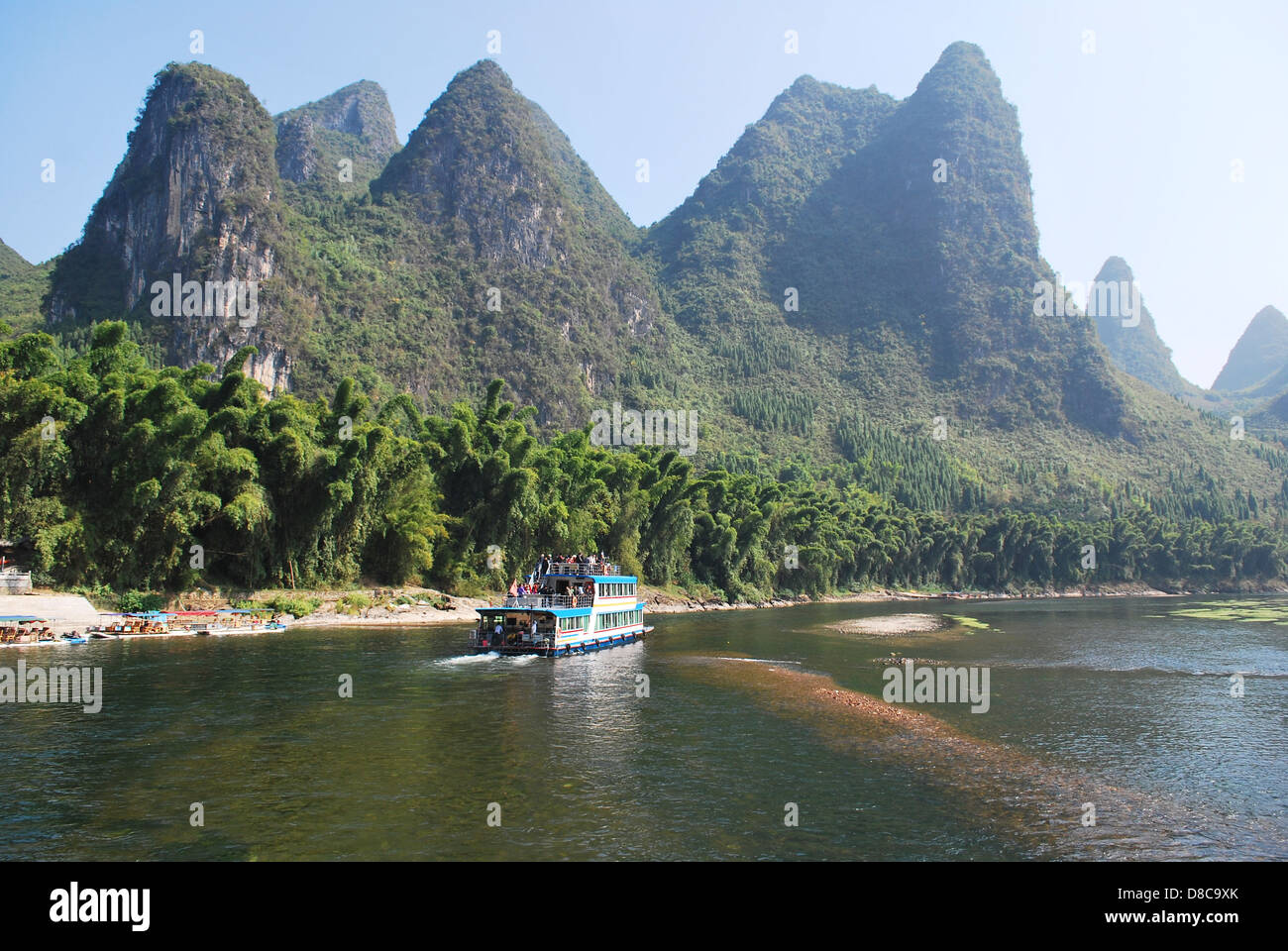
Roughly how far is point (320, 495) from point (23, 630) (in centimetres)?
2002

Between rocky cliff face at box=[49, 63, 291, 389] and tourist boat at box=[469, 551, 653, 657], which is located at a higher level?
rocky cliff face at box=[49, 63, 291, 389]

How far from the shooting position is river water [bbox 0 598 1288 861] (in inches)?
655

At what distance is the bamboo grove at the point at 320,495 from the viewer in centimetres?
4841

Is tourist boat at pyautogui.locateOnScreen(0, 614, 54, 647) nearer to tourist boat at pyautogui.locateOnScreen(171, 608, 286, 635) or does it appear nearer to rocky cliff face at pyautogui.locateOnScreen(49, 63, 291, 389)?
tourist boat at pyautogui.locateOnScreen(171, 608, 286, 635)

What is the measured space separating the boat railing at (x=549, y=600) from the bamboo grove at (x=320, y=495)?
17084 millimetres

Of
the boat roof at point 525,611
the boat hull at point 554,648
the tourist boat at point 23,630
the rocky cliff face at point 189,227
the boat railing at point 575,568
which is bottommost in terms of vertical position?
the boat hull at point 554,648

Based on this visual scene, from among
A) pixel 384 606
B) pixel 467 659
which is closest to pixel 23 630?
pixel 467 659

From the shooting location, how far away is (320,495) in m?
58.0

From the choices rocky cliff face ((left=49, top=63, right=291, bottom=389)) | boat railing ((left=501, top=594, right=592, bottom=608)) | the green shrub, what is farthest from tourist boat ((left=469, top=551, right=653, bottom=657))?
rocky cliff face ((left=49, top=63, right=291, bottom=389))

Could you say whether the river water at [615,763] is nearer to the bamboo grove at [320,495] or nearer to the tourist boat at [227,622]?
the tourist boat at [227,622]

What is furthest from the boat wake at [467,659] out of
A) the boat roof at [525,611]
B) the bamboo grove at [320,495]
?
the bamboo grove at [320,495]

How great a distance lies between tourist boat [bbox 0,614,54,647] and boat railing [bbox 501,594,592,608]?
921 inches
